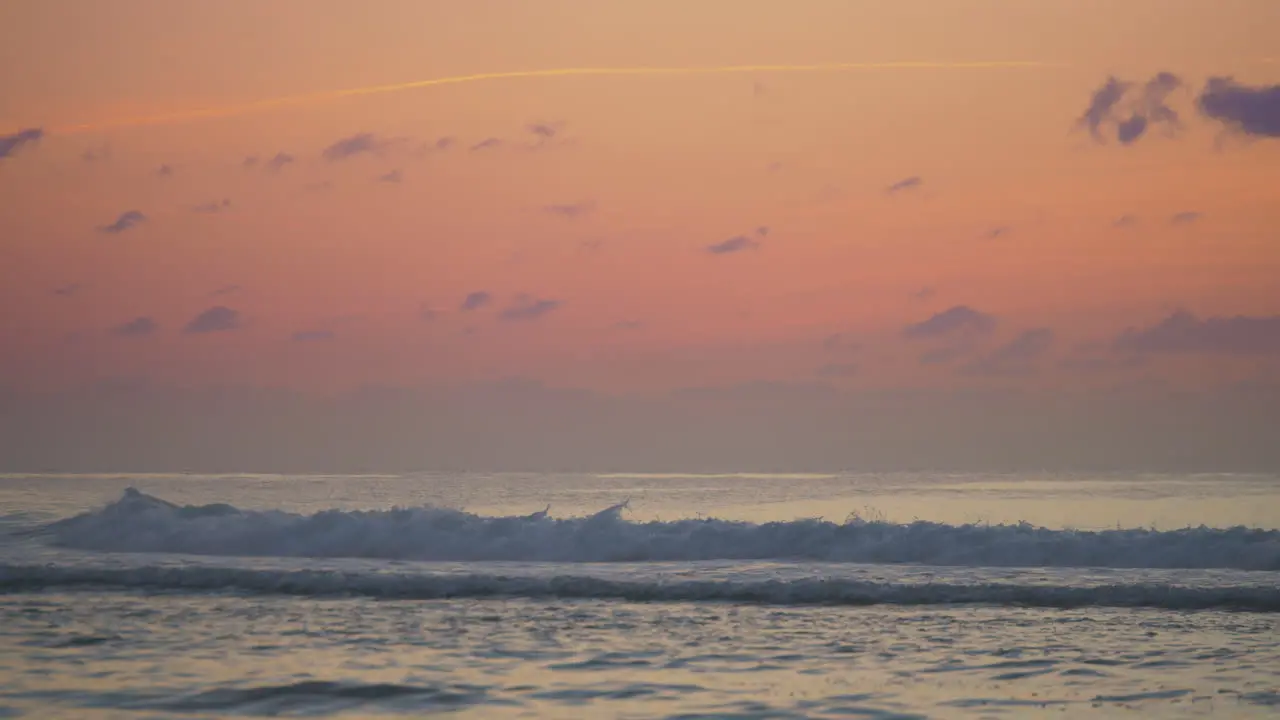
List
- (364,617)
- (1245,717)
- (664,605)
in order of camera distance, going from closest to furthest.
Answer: (1245,717) → (364,617) → (664,605)

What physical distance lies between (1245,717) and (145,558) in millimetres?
22850

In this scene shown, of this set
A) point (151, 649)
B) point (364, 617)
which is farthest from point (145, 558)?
point (151, 649)

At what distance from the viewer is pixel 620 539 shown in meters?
29.8

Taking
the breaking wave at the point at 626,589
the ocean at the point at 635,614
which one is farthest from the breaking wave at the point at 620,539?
the breaking wave at the point at 626,589

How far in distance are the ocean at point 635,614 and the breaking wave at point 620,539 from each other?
0.21ft

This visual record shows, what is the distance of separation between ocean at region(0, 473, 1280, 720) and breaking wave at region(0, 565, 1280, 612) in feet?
0.25

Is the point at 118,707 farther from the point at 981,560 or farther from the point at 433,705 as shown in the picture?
the point at 981,560

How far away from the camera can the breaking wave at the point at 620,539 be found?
26.9 m

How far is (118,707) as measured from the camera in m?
12.8

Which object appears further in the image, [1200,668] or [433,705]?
[1200,668]

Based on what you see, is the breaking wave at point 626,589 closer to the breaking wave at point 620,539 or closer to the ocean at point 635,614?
the ocean at point 635,614

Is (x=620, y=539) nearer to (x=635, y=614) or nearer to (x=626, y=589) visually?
(x=626, y=589)

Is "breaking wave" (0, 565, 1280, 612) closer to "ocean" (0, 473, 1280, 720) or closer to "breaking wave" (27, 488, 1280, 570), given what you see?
"ocean" (0, 473, 1280, 720)

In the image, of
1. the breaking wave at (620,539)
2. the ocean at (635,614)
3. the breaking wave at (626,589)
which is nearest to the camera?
the ocean at (635,614)
